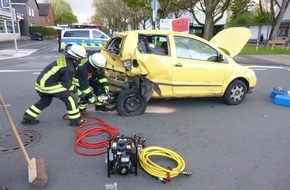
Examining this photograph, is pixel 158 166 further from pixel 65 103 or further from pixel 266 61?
pixel 266 61

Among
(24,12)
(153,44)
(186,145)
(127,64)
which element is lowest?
(186,145)

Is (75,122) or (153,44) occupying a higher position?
(153,44)

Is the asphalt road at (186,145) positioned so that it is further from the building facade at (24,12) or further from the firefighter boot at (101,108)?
the building facade at (24,12)

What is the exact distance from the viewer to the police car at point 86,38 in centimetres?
1725

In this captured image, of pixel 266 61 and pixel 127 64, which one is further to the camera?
pixel 266 61

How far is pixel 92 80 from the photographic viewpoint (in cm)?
534

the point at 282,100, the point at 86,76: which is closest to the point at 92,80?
the point at 86,76

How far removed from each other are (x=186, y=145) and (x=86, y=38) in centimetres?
1477

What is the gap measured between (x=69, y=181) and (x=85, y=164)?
0.40m

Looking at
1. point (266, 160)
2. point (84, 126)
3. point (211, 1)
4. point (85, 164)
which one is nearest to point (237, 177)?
point (266, 160)

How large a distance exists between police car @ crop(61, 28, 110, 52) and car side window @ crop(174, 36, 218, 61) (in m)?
12.5

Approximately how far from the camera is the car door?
5.36 metres

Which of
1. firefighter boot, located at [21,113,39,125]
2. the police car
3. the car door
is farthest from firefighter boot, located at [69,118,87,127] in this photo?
Result: the police car

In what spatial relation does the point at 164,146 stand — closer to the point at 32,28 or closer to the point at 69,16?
the point at 32,28
